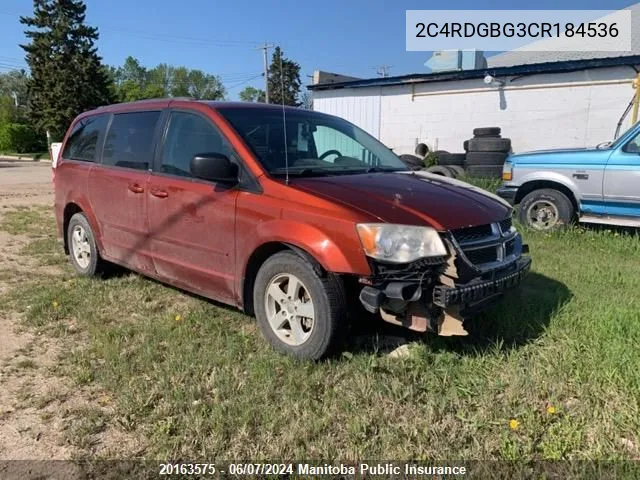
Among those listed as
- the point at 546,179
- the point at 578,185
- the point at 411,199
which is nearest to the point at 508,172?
the point at 546,179

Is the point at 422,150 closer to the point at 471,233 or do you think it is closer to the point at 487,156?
the point at 487,156

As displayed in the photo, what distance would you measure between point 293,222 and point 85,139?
3.34 metres

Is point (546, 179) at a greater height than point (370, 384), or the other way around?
point (546, 179)

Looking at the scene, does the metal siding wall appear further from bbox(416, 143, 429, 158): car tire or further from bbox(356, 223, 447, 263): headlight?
bbox(356, 223, 447, 263): headlight

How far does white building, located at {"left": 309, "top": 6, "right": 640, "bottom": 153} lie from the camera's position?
37.6 ft

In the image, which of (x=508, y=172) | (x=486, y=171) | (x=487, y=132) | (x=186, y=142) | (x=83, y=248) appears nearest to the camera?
(x=186, y=142)

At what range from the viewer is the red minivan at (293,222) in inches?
123

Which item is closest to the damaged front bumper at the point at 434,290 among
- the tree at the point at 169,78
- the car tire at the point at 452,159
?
the car tire at the point at 452,159

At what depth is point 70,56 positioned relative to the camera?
47.2 m

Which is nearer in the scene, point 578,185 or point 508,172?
point 578,185

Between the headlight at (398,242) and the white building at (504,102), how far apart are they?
10.2 m

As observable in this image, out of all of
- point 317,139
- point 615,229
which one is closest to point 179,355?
point 317,139

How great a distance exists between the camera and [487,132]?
1223 centimetres

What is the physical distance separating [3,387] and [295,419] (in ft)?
6.20
